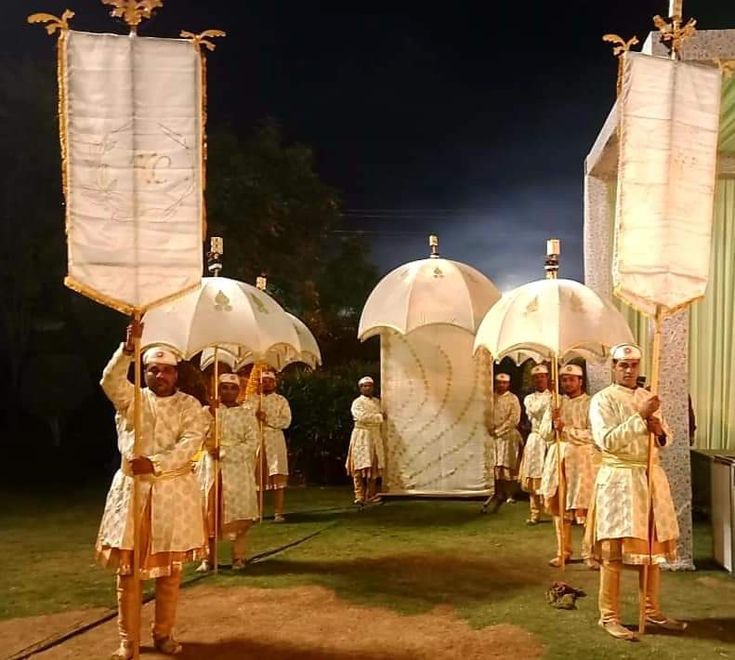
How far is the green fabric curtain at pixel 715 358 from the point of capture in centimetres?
1173

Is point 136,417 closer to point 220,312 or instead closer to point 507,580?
point 220,312

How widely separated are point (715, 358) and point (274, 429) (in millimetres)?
6247

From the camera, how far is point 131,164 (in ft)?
17.3

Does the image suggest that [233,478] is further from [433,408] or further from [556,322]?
[433,408]

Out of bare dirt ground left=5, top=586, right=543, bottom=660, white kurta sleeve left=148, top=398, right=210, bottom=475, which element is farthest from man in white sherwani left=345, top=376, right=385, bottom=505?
white kurta sleeve left=148, top=398, right=210, bottom=475

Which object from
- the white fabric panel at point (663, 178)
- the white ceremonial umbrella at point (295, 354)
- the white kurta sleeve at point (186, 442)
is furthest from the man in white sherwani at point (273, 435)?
the white fabric panel at point (663, 178)

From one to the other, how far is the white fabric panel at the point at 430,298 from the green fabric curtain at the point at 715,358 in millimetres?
2925

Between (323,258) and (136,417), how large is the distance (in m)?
15.6

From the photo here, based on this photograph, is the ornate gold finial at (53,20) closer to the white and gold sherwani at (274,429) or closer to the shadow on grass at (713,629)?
the shadow on grass at (713,629)

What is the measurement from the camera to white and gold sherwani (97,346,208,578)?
5270 mm

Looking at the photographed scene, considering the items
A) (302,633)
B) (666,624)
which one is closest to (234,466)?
(302,633)

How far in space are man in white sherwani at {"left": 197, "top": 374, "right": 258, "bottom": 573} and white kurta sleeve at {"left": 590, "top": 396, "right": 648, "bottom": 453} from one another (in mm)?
3474

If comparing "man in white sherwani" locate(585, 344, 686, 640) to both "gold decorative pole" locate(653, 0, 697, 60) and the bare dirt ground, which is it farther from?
"gold decorative pole" locate(653, 0, 697, 60)

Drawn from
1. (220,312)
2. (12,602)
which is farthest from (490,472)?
(12,602)
